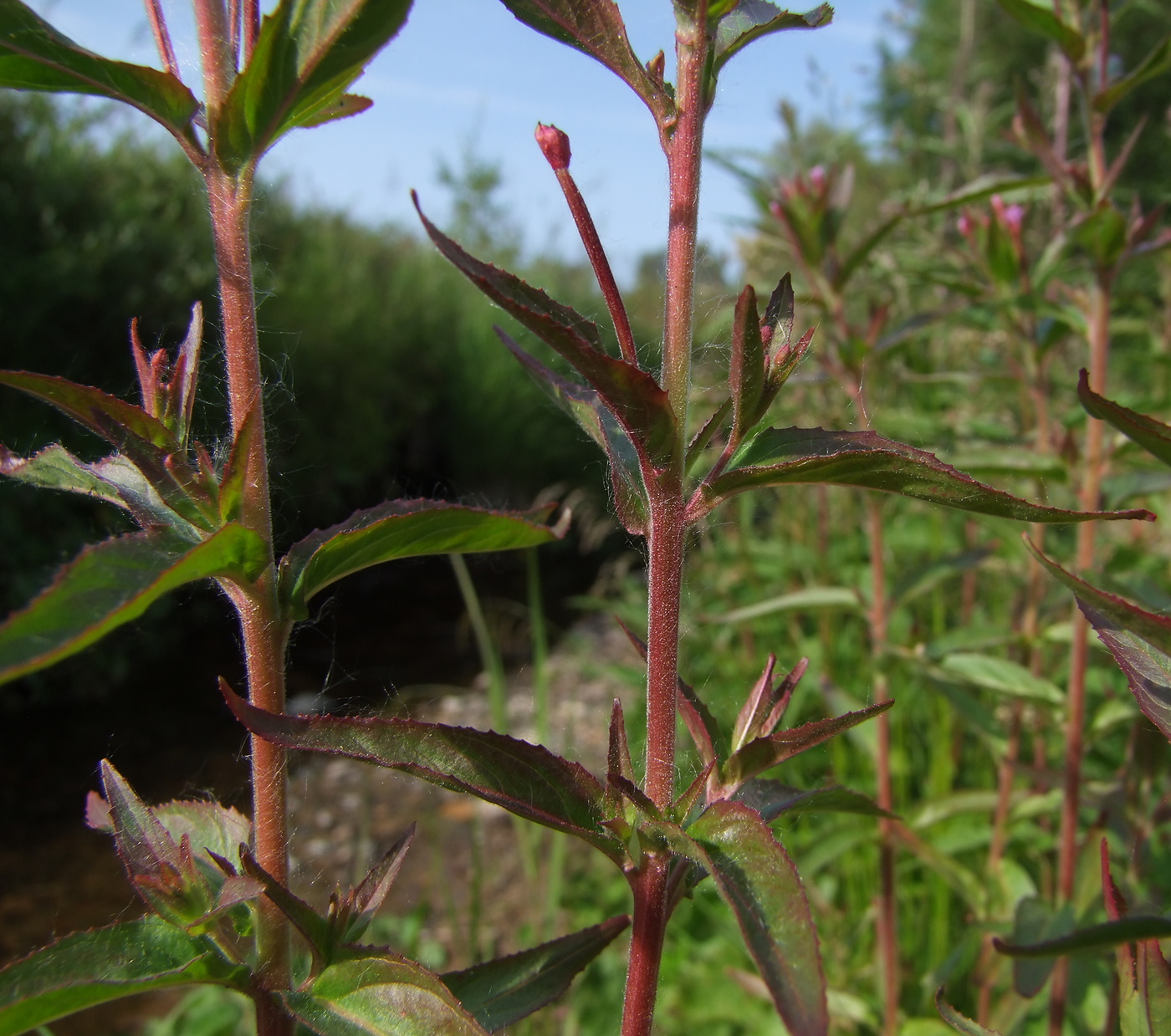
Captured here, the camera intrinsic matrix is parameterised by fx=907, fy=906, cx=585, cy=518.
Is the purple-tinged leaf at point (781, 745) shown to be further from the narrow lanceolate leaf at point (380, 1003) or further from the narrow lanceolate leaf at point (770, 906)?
the narrow lanceolate leaf at point (380, 1003)

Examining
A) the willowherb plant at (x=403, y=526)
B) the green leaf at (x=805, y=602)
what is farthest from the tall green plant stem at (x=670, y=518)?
the green leaf at (x=805, y=602)

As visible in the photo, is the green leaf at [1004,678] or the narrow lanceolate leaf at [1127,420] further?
the green leaf at [1004,678]

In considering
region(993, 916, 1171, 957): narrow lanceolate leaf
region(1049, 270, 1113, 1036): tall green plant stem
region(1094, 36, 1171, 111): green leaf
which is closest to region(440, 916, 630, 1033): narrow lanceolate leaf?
region(993, 916, 1171, 957): narrow lanceolate leaf

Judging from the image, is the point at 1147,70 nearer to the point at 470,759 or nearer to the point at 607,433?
the point at 607,433

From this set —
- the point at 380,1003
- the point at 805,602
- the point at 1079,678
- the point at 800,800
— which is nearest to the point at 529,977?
the point at 380,1003

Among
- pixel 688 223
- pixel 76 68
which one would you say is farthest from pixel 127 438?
pixel 688 223

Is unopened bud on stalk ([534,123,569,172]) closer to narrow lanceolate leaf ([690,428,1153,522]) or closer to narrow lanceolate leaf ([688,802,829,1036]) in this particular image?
narrow lanceolate leaf ([690,428,1153,522])
